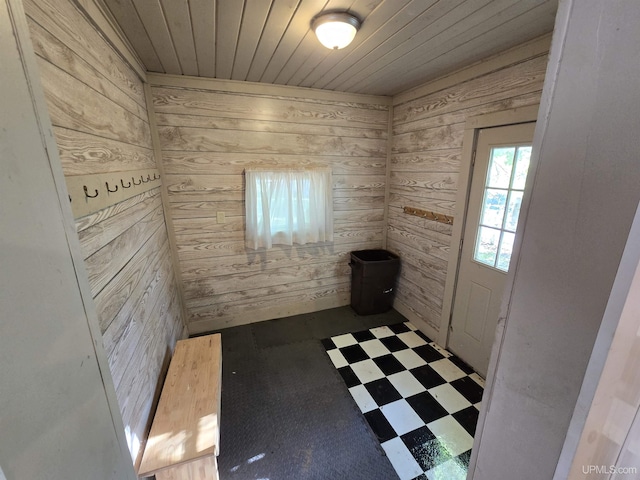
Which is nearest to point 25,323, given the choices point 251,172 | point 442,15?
point 442,15

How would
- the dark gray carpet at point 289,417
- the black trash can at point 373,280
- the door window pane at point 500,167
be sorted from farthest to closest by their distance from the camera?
the black trash can at point 373,280
the door window pane at point 500,167
the dark gray carpet at point 289,417

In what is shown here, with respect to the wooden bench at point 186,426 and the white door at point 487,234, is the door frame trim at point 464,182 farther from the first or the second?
the wooden bench at point 186,426

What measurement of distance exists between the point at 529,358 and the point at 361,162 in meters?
2.55

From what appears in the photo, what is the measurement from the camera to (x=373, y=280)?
2.81 metres

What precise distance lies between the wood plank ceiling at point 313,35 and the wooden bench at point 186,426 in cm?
198

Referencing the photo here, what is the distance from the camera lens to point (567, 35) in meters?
0.37

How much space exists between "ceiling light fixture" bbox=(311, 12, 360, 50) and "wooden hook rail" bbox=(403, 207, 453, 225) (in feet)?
5.06

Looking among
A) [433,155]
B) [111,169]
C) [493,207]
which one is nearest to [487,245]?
[493,207]

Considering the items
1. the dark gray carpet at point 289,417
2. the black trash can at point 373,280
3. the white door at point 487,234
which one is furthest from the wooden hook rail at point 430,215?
the dark gray carpet at point 289,417

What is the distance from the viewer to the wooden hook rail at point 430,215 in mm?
2215

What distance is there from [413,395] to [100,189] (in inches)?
87.8

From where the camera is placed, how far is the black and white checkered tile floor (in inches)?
58.5

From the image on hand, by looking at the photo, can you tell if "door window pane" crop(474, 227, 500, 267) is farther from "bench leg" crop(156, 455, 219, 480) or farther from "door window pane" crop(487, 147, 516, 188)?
"bench leg" crop(156, 455, 219, 480)

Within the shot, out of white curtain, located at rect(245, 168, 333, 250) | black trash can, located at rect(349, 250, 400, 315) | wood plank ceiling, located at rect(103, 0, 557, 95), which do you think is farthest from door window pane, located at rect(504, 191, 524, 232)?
white curtain, located at rect(245, 168, 333, 250)
